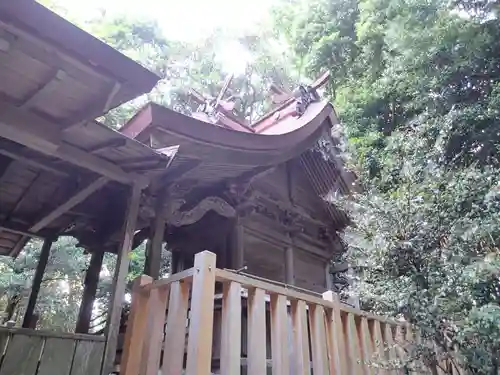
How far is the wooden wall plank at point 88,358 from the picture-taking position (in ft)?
8.78

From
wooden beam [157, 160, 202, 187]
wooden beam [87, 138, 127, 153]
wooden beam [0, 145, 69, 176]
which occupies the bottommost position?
wooden beam [87, 138, 127, 153]

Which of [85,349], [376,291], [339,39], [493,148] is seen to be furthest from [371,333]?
[339,39]

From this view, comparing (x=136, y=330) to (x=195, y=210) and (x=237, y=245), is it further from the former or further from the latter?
(x=237, y=245)

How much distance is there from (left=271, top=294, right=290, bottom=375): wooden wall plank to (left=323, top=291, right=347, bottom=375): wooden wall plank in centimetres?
54

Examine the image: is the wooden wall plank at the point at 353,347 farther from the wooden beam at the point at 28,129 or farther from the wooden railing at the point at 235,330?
the wooden beam at the point at 28,129

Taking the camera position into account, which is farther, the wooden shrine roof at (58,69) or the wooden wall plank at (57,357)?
the wooden wall plank at (57,357)

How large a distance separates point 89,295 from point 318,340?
3329 millimetres

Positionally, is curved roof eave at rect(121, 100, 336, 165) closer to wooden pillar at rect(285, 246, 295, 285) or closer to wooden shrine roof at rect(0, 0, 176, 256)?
wooden shrine roof at rect(0, 0, 176, 256)

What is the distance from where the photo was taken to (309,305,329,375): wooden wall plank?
2.56 meters

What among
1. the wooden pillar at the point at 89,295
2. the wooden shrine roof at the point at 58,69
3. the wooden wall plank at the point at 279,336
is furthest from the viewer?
the wooden pillar at the point at 89,295

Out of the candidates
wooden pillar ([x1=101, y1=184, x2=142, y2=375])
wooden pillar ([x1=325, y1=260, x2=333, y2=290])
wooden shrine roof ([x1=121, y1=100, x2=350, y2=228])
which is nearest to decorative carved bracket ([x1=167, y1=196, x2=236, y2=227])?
wooden shrine roof ([x1=121, y1=100, x2=350, y2=228])

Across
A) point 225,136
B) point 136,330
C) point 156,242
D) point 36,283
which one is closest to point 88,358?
point 136,330

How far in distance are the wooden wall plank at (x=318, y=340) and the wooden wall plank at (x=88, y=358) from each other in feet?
4.84

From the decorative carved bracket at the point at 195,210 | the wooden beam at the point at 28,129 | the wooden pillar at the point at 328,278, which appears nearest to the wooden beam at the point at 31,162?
the wooden beam at the point at 28,129
